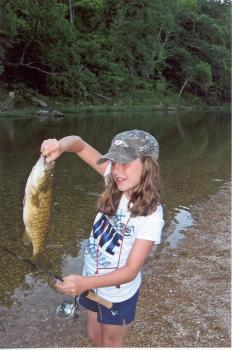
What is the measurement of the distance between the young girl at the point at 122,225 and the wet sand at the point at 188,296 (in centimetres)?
173

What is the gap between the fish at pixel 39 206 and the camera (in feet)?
8.45

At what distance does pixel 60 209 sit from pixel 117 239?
6.36 m

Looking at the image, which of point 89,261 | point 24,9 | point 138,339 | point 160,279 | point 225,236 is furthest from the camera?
point 24,9

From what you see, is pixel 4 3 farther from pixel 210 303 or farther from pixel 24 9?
pixel 210 303

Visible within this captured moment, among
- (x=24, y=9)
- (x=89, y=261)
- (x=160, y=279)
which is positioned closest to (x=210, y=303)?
(x=160, y=279)

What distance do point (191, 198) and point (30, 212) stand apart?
8772 millimetres

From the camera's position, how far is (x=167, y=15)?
171 ft

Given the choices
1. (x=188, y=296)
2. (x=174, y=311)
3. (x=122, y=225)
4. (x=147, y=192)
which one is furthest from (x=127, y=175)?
(x=188, y=296)

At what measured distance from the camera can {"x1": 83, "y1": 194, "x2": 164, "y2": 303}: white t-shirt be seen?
9.25ft

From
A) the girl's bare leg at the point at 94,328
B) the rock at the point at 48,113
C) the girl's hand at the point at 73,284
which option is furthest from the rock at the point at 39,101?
the girl's hand at the point at 73,284

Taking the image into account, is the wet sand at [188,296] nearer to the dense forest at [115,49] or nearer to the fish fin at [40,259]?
the fish fin at [40,259]

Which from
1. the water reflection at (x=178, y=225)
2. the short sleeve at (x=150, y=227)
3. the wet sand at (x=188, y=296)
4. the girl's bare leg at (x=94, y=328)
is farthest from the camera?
the water reflection at (x=178, y=225)

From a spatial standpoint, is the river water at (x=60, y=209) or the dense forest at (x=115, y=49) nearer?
the river water at (x=60, y=209)

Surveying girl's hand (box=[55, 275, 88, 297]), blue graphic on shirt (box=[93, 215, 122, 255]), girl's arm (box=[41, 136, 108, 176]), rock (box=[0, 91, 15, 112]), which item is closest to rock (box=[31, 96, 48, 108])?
rock (box=[0, 91, 15, 112])
